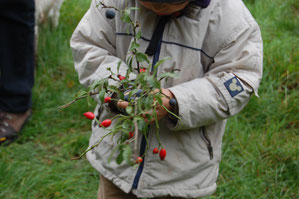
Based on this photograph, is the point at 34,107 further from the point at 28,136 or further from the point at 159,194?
the point at 159,194

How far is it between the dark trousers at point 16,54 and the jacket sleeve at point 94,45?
128 cm

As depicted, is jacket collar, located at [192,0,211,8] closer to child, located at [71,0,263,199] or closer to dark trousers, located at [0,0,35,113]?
child, located at [71,0,263,199]

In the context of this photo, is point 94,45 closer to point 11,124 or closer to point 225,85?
point 225,85

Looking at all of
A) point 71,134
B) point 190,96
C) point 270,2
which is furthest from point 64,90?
point 270,2

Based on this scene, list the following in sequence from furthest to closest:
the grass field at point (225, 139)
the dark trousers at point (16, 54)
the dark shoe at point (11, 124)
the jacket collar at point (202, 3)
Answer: the dark shoe at point (11, 124)
the dark trousers at point (16, 54)
the grass field at point (225, 139)
the jacket collar at point (202, 3)

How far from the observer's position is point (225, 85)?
169 centimetres

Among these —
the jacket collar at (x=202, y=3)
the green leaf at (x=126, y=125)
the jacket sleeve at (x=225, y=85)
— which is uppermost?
the jacket collar at (x=202, y=3)

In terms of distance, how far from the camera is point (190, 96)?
5.52ft

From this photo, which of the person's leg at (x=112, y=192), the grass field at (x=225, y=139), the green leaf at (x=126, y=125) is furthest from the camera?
the grass field at (x=225, y=139)

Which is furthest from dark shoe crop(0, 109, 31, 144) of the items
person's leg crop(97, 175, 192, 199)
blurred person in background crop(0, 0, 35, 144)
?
person's leg crop(97, 175, 192, 199)

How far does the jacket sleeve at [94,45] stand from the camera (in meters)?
1.82

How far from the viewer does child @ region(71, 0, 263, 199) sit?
5.56 feet

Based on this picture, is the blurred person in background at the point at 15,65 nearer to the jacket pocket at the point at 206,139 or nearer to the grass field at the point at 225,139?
the grass field at the point at 225,139

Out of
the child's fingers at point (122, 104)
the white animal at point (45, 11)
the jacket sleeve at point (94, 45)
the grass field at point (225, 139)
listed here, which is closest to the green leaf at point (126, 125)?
the child's fingers at point (122, 104)
